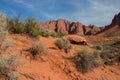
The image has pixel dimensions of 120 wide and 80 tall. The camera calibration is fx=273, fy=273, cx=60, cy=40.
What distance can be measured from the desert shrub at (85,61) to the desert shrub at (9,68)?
4096 millimetres

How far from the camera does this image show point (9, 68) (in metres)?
9.33

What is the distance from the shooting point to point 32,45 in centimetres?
1250

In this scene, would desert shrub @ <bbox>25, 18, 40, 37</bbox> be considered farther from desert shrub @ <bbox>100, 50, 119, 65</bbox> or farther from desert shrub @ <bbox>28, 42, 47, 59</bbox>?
desert shrub @ <bbox>100, 50, 119, 65</bbox>

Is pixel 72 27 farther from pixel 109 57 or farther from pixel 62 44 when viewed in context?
pixel 62 44

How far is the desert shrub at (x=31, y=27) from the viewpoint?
45.3 ft

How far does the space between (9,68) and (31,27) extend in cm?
491

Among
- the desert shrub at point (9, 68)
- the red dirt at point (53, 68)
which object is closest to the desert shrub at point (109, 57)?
the red dirt at point (53, 68)

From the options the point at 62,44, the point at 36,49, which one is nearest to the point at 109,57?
the point at 62,44

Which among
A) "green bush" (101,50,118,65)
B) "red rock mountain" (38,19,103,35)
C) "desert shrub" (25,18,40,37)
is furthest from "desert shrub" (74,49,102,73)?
"red rock mountain" (38,19,103,35)

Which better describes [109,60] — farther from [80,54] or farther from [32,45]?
[32,45]

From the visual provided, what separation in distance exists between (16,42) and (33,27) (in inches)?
72.0

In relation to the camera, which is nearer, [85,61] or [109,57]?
[85,61]

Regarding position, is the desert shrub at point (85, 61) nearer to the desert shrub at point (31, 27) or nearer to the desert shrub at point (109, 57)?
the desert shrub at point (109, 57)

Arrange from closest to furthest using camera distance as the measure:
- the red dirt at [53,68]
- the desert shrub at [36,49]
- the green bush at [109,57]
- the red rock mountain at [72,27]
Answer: the red dirt at [53,68]
the desert shrub at [36,49]
the green bush at [109,57]
the red rock mountain at [72,27]
